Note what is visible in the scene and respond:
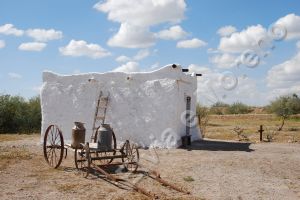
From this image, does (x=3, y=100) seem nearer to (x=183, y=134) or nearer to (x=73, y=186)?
(x=183, y=134)

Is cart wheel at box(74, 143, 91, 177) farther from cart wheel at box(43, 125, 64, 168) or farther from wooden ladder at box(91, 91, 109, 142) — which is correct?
wooden ladder at box(91, 91, 109, 142)

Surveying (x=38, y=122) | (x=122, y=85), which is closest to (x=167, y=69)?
(x=122, y=85)

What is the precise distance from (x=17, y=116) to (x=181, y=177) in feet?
59.0

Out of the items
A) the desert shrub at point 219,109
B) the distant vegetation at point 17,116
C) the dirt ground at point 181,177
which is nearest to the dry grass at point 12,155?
the dirt ground at point 181,177

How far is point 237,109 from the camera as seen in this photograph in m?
57.8

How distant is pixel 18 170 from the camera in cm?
1059

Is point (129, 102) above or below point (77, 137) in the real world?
above

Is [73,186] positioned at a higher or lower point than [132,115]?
lower

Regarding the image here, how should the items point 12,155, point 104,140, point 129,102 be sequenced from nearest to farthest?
1. point 104,140
2. point 12,155
3. point 129,102

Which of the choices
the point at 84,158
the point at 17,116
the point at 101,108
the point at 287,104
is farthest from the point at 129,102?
the point at 287,104

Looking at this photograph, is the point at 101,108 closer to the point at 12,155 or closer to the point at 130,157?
the point at 12,155

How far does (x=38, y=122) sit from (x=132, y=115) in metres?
12.5

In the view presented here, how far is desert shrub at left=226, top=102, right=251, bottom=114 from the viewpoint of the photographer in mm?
57594

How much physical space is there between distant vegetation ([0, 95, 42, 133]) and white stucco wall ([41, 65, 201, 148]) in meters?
9.62
